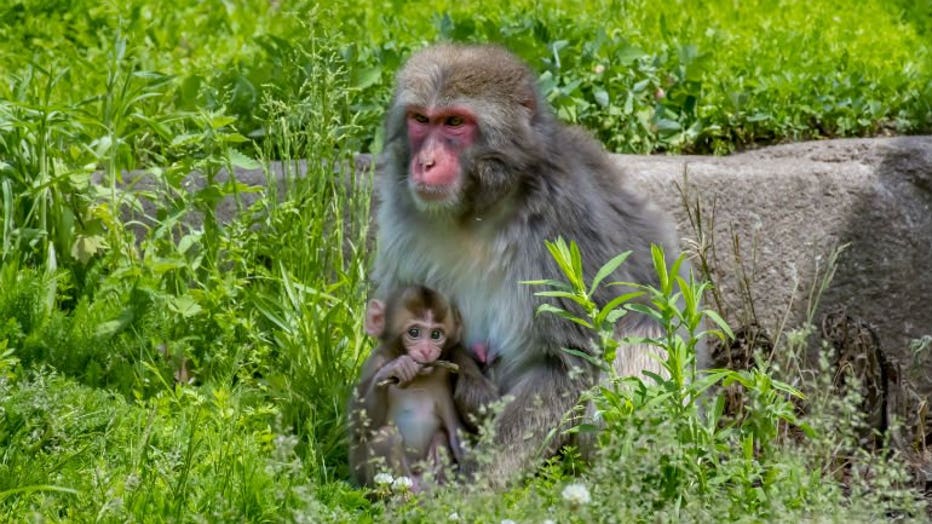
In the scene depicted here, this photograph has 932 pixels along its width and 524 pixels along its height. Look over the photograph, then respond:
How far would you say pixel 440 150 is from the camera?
5.62 metres

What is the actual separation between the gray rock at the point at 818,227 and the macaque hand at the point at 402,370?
7.20 ft

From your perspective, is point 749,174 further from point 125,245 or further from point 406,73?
point 125,245

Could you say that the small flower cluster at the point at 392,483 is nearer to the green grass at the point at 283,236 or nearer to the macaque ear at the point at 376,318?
the green grass at the point at 283,236

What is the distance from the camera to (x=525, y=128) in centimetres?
574

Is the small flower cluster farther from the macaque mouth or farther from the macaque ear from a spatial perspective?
the macaque mouth

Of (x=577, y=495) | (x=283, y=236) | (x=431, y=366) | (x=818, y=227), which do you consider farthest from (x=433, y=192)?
(x=818, y=227)

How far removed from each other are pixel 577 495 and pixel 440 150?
5.67 feet

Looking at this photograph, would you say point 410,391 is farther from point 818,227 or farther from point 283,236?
point 818,227

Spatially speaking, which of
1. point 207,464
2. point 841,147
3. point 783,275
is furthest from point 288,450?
point 841,147

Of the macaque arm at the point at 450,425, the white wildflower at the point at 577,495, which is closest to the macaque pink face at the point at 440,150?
the macaque arm at the point at 450,425

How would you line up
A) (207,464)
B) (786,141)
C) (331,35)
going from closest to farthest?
(207,464) < (331,35) < (786,141)

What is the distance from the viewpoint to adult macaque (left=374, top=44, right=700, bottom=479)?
5645mm

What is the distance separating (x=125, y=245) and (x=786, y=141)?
351cm

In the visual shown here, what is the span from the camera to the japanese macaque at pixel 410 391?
552cm
